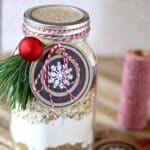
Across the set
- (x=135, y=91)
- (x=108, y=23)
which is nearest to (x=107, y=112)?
(x=135, y=91)

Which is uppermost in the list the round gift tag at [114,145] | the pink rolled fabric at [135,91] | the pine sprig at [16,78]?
the pine sprig at [16,78]

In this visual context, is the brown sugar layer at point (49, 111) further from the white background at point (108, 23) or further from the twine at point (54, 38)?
the white background at point (108, 23)

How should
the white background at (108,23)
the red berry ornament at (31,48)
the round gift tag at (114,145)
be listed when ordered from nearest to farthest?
the red berry ornament at (31,48) < the round gift tag at (114,145) < the white background at (108,23)

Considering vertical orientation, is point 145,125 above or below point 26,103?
below

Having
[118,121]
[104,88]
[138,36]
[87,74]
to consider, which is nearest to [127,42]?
[138,36]

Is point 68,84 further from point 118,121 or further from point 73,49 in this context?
point 118,121

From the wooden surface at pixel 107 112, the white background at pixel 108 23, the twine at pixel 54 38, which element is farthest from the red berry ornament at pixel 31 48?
the white background at pixel 108 23
